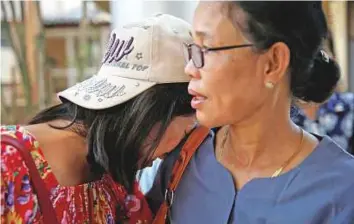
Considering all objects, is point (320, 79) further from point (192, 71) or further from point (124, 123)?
point (124, 123)

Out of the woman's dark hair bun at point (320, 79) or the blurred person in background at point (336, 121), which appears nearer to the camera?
the woman's dark hair bun at point (320, 79)

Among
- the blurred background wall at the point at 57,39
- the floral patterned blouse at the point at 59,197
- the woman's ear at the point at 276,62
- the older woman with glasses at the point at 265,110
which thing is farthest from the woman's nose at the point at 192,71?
the blurred background wall at the point at 57,39

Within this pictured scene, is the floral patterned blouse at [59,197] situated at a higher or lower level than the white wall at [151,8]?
lower

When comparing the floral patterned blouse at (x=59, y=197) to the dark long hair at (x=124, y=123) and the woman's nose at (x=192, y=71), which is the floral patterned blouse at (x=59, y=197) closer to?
the dark long hair at (x=124, y=123)

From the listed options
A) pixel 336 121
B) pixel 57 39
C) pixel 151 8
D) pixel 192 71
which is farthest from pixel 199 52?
pixel 57 39

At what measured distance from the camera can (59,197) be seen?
112 cm

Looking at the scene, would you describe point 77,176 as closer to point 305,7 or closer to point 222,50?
point 222,50

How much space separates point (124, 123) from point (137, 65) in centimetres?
12

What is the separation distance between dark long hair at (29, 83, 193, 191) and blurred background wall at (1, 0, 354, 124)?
0.60 m

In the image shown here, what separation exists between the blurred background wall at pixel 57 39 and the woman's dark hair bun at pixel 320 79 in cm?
61

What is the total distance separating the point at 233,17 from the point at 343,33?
3.59 meters

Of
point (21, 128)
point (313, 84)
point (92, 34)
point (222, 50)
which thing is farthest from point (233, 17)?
point (92, 34)

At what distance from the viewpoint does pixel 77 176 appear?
118 centimetres

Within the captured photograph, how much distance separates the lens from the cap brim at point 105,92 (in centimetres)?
115
